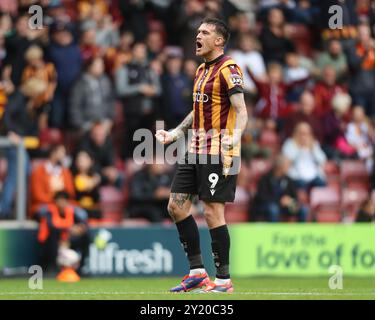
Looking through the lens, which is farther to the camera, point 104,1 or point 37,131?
point 104,1

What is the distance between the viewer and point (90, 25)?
18188 mm

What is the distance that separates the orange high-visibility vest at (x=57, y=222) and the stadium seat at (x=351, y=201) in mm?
4713

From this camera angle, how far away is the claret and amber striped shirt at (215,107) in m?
9.88

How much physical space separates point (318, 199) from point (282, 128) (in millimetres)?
1684

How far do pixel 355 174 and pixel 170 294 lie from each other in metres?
8.65

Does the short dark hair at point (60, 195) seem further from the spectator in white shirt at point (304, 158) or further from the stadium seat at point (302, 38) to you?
the stadium seat at point (302, 38)

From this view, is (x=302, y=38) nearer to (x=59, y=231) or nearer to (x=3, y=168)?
(x=59, y=231)

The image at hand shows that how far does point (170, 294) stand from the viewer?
975 cm

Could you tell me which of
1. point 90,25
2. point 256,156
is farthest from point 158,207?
point 90,25

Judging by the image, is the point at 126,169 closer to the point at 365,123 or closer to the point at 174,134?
the point at 365,123

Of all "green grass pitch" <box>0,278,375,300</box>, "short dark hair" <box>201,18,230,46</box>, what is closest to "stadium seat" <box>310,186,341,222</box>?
"green grass pitch" <box>0,278,375,300</box>

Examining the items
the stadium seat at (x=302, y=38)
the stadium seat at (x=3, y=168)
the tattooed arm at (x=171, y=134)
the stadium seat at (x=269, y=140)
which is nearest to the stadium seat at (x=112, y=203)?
A: the stadium seat at (x=3, y=168)

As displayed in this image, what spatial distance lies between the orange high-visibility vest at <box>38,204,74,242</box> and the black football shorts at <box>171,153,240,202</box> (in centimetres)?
508

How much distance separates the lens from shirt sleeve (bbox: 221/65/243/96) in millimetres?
9773
